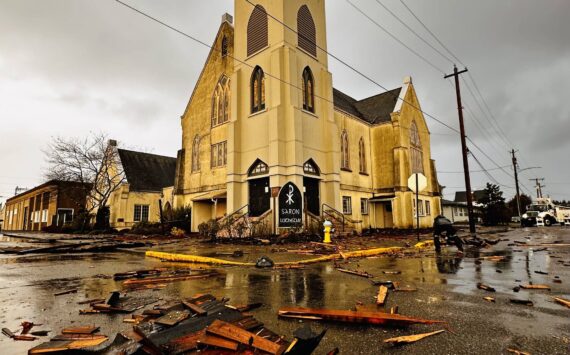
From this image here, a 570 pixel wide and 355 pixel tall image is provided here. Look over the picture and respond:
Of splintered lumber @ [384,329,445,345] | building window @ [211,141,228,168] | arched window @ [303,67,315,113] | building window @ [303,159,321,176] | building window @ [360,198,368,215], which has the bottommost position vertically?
splintered lumber @ [384,329,445,345]

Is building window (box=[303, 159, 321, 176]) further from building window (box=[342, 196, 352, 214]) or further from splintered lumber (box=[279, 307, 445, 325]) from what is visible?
splintered lumber (box=[279, 307, 445, 325])

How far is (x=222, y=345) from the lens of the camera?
9.04 feet

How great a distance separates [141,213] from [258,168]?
2203 cm

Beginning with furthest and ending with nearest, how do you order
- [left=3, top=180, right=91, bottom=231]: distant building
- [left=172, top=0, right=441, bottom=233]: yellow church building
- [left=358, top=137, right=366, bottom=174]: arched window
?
[left=3, top=180, right=91, bottom=231]: distant building
[left=358, top=137, right=366, bottom=174]: arched window
[left=172, top=0, right=441, bottom=233]: yellow church building

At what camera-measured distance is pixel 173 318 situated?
11.4 feet

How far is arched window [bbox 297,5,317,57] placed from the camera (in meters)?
21.3

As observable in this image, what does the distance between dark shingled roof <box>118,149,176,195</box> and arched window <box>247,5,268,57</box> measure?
2293 centimetres

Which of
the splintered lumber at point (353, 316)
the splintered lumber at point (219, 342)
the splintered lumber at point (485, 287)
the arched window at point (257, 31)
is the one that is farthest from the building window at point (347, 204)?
the splintered lumber at point (219, 342)

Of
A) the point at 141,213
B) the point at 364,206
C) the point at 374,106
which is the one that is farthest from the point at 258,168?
the point at 141,213

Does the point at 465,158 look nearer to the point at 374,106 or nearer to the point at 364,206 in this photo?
the point at 364,206

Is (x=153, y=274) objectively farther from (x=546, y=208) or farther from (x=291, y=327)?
(x=546, y=208)

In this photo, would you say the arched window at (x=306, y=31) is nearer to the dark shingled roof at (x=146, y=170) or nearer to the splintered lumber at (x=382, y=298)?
the splintered lumber at (x=382, y=298)

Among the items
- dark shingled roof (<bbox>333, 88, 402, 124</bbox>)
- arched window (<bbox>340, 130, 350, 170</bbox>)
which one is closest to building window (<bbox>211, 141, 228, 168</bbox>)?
arched window (<bbox>340, 130, 350, 170</bbox>)

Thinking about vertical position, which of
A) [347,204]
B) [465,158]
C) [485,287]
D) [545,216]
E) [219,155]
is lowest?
[485,287]
